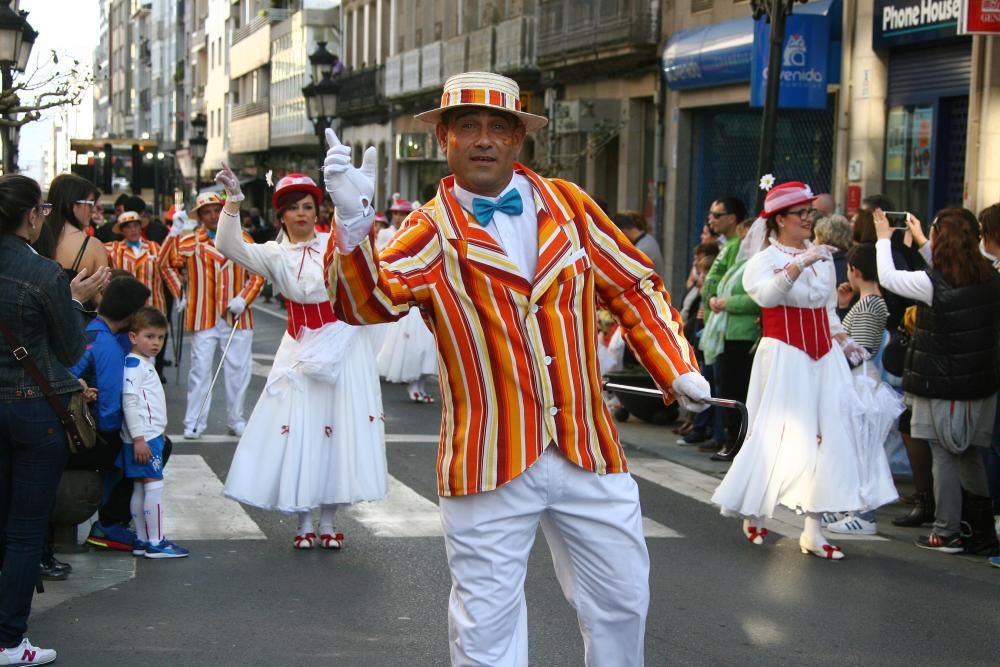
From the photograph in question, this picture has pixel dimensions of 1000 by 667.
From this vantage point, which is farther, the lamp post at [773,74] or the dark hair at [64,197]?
the lamp post at [773,74]

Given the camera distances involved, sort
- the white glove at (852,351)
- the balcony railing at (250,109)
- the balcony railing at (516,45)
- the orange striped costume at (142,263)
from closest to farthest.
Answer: the white glove at (852,351)
the orange striped costume at (142,263)
the balcony railing at (516,45)
the balcony railing at (250,109)

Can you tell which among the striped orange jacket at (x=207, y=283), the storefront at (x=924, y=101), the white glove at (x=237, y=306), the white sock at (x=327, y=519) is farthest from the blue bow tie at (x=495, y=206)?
the storefront at (x=924, y=101)

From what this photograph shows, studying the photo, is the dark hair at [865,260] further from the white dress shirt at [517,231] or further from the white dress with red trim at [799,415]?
the white dress shirt at [517,231]

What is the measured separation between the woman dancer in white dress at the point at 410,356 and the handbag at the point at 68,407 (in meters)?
9.42

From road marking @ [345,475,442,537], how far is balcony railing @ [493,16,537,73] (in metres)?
22.9

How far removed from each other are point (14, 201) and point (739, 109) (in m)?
18.6

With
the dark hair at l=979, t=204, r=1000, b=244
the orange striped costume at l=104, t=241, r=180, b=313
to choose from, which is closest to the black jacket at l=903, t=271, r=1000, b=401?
the dark hair at l=979, t=204, r=1000, b=244

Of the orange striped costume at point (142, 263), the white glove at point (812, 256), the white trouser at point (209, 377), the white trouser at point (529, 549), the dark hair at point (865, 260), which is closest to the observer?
the white trouser at point (529, 549)

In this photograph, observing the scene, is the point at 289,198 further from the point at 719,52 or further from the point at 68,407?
the point at 719,52

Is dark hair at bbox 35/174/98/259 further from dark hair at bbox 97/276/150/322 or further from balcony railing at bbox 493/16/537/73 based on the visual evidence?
balcony railing at bbox 493/16/537/73

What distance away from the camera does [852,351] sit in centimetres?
905

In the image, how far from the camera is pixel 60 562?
772 centimetres

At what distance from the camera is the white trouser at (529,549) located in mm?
4422

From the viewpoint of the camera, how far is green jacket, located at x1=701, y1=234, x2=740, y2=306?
39.2ft
